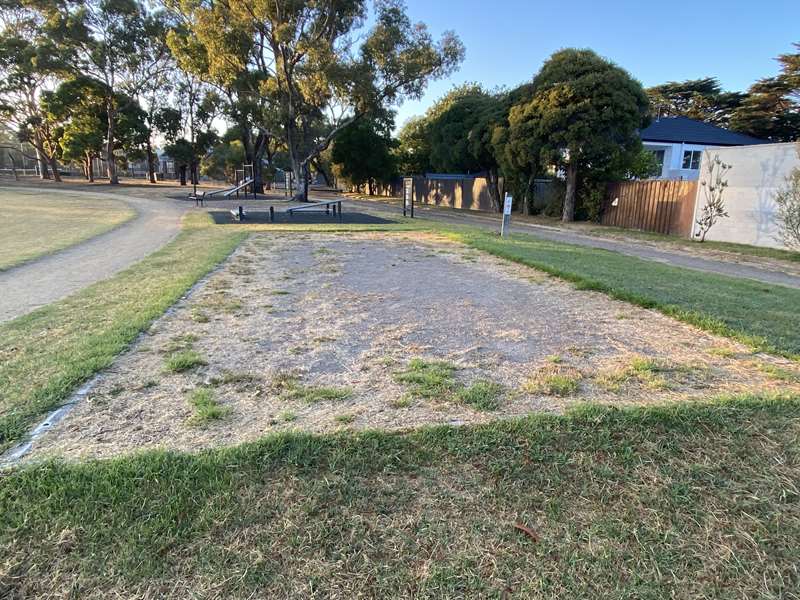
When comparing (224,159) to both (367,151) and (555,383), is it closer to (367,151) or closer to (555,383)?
(367,151)

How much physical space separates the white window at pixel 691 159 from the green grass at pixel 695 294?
2339 cm

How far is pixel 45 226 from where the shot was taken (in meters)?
14.1

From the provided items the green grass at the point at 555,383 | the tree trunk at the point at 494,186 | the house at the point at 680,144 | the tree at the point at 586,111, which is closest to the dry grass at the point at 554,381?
the green grass at the point at 555,383

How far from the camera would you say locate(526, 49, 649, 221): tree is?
17984 mm

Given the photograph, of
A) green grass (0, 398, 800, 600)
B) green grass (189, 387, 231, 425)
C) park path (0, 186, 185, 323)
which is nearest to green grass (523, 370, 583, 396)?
green grass (0, 398, 800, 600)

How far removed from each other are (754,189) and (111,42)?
141 ft

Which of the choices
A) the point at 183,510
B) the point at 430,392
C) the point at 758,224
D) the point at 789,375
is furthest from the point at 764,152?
the point at 183,510

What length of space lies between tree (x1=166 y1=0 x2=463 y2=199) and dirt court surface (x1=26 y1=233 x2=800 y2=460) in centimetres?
2105

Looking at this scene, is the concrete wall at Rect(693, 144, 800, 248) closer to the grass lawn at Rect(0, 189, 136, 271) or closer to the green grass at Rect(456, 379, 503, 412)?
the green grass at Rect(456, 379, 503, 412)

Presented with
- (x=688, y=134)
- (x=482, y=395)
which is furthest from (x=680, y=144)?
(x=482, y=395)

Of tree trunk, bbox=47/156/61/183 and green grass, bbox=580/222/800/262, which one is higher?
tree trunk, bbox=47/156/61/183

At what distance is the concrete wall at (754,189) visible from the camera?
13039 millimetres

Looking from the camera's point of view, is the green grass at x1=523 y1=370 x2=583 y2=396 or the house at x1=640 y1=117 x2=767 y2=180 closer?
the green grass at x1=523 y1=370 x2=583 y2=396

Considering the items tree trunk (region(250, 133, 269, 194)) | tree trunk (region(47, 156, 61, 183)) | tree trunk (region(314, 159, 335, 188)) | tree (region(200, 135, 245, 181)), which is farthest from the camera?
tree trunk (region(314, 159, 335, 188))
